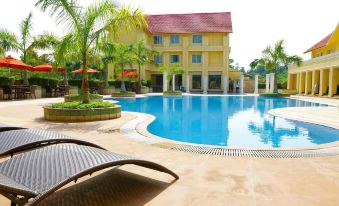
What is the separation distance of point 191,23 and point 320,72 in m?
19.4

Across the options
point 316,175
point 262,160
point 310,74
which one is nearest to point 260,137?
point 262,160

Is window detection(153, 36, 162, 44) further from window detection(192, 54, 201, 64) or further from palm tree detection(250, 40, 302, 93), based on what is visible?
palm tree detection(250, 40, 302, 93)

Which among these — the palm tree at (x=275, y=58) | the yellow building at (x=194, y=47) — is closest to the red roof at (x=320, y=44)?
the palm tree at (x=275, y=58)

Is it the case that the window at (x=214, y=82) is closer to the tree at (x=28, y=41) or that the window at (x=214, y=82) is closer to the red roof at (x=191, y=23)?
the red roof at (x=191, y=23)

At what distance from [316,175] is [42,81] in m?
22.6

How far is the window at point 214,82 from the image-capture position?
4140cm

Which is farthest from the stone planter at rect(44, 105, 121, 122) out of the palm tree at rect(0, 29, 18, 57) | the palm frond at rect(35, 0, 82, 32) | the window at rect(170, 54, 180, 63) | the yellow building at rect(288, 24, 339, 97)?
the window at rect(170, 54, 180, 63)

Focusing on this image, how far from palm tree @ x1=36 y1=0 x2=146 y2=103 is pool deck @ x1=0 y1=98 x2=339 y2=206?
6397mm

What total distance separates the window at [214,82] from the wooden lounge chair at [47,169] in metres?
38.8

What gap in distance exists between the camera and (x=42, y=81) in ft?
74.5

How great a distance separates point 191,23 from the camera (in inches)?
1623

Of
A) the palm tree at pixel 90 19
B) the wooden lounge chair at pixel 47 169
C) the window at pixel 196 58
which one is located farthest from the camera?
the window at pixel 196 58

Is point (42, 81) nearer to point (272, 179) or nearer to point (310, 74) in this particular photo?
point (272, 179)

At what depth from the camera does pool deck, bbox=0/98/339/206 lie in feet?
10.8
